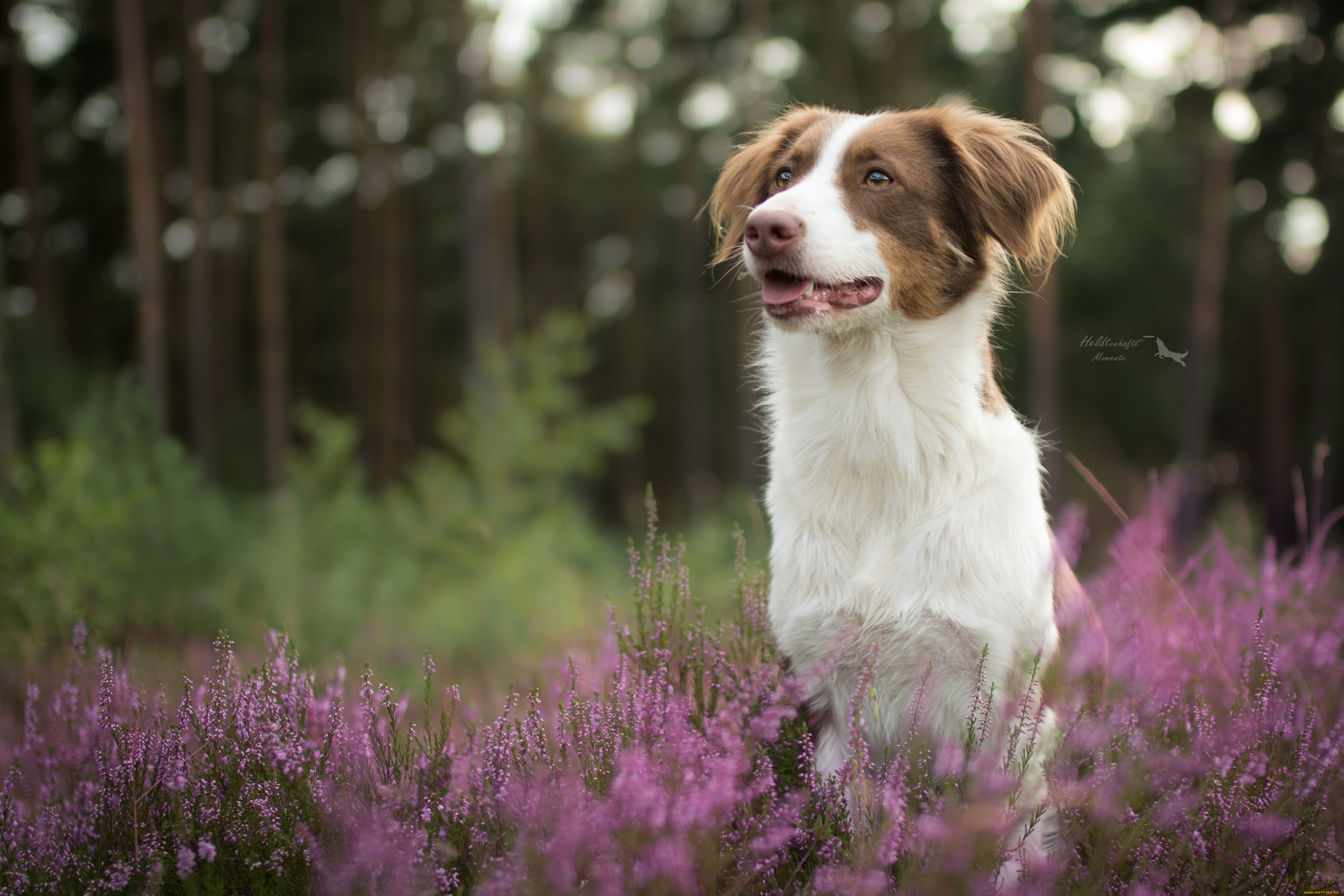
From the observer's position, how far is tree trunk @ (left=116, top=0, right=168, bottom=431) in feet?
36.7

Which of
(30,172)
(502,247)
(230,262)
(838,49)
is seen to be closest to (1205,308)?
(838,49)

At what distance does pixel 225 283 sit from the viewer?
19.0 metres

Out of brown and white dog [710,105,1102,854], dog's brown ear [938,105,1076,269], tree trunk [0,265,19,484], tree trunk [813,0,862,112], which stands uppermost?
tree trunk [813,0,862,112]

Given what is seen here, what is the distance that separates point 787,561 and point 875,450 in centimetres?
42

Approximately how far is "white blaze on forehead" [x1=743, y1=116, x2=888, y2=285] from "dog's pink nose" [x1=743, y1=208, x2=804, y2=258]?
0.06 ft

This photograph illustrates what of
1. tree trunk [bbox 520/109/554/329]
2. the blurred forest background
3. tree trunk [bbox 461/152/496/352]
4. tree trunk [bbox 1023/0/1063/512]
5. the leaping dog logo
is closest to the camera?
the leaping dog logo

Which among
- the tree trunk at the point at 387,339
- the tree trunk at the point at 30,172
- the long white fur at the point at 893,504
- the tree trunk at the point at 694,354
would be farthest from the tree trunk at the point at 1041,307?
the tree trunk at the point at 30,172

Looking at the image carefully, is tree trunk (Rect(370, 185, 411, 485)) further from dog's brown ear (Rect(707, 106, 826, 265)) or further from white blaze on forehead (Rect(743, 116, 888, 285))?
white blaze on forehead (Rect(743, 116, 888, 285))

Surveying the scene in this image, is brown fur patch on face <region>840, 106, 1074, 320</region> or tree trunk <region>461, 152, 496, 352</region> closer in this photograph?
brown fur patch on face <region>840, 106, 1074, 320</region>

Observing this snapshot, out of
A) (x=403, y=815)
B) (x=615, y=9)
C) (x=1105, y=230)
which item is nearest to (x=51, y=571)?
(x=403, y=815)

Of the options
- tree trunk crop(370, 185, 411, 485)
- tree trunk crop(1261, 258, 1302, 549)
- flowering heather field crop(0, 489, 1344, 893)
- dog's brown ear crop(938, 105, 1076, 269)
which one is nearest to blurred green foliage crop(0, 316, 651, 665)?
flowering heather field crop(0, 489, 1344, 893)

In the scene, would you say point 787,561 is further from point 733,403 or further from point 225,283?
point 733,403

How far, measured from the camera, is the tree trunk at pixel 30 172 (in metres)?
13.4

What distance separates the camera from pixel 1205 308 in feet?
40.8
